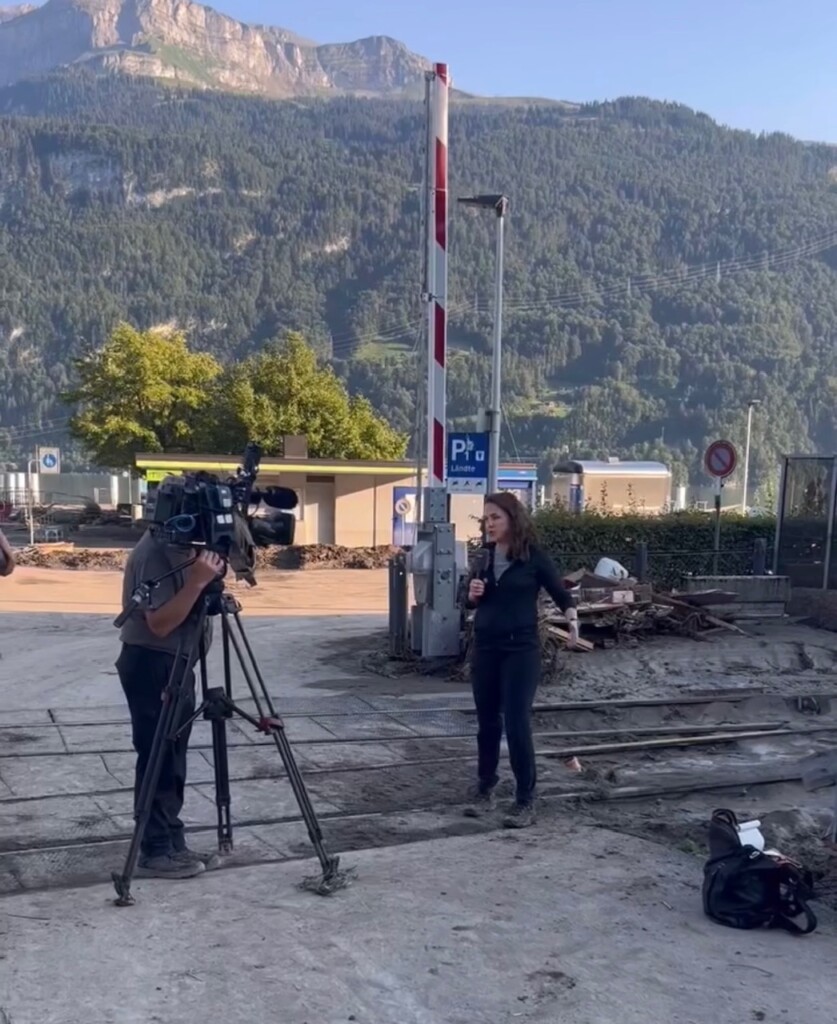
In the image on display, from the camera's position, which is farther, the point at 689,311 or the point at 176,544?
the point at 689,311

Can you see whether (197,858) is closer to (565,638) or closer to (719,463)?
(565,638)

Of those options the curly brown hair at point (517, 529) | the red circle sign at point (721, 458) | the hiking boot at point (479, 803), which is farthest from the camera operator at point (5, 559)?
the red circle sign at point (721, 458)

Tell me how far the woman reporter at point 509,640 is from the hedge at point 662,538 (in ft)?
35.8

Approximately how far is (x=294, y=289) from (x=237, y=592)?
18012 cm

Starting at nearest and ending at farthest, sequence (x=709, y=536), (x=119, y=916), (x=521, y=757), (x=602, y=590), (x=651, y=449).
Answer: (x=119, y=916), (x=521, y=757), (x=602, y=590), (x=709, y=536), (x=651, y=449)

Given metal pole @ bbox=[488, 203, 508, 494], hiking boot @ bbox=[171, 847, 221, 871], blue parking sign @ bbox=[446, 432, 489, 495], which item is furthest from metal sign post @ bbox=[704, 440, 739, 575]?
hiking boot @ bbox=[171, 847, 221, 871]

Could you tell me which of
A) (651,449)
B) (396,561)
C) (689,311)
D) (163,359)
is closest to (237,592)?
(396,561)

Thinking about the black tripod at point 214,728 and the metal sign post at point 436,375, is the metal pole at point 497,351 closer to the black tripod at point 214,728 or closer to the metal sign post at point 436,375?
the metal sign post at point 436,375

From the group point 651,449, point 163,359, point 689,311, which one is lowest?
point 651,449

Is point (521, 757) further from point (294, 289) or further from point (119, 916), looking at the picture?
point (294, 289)

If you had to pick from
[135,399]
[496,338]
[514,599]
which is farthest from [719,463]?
[135,399]

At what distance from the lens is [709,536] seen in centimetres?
2045

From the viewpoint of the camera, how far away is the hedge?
18719mm

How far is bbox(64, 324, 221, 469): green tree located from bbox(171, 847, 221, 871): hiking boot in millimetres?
41655
